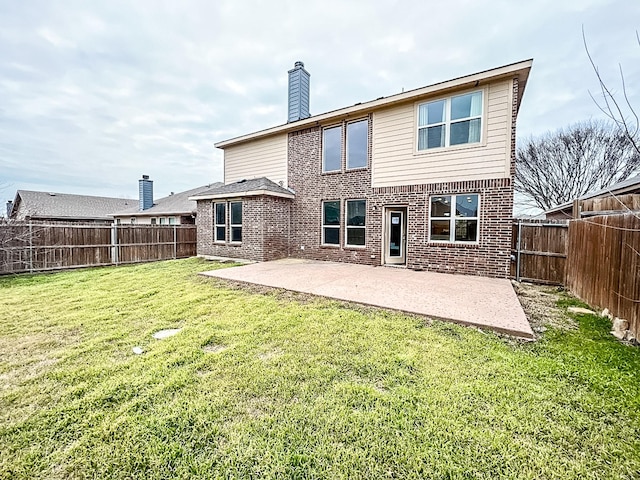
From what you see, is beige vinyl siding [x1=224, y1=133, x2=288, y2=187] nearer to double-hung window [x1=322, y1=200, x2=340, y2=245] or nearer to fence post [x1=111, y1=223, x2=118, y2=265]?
double-hung window [x1=322, y1=200, x2=340, y2=245]

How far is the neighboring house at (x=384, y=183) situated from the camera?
774cm

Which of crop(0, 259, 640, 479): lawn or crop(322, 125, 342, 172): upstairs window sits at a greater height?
crop(322, 125, 342, 172): upstairs window

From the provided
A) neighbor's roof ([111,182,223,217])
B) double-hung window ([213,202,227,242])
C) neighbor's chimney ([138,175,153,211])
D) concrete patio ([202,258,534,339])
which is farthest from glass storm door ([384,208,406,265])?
neighbor's chimney ([138,175,153,211])

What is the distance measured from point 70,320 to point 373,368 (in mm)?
5022

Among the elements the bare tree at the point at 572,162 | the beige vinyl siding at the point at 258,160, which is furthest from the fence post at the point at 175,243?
the bare tree at the point at 572,162

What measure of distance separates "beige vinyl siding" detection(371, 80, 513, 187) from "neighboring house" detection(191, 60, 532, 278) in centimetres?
3

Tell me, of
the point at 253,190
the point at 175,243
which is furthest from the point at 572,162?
the point at 175,243

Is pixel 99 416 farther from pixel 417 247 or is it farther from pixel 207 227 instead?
pixel 207 227

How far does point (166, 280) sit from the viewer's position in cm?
777

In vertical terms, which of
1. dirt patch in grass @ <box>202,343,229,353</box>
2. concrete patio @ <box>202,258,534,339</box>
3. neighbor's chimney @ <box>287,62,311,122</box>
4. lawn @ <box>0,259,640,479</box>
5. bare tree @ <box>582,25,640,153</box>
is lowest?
dirt patch in grass @ <box>202,343,229,353</box>

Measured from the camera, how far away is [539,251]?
7758 millimetres

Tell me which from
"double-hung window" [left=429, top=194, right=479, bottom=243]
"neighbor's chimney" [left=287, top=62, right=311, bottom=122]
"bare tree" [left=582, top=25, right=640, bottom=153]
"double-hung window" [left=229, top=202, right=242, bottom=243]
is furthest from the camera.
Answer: "neighbor's chimney" [left=287, top=62, right=311, bottom=122]

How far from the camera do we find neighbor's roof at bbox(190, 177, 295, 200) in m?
10.5

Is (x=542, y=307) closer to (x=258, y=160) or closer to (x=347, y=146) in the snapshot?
(x=347, y=146)
